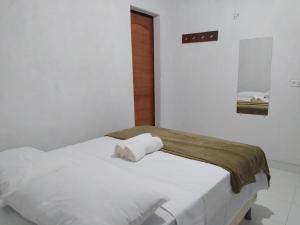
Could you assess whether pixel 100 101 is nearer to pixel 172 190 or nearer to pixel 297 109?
pixel 172 190

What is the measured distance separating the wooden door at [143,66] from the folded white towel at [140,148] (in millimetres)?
1472

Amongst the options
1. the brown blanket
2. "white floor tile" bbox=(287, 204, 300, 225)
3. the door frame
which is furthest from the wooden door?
"white floor tile" bbox=(287, 204, 300, 225)

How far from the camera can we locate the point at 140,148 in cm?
173

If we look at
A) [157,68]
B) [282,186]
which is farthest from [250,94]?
[157,68]

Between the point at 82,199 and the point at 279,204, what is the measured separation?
203cm

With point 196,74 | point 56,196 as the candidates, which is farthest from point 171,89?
point 56,196

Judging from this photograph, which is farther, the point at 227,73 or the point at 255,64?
the point at 227,73

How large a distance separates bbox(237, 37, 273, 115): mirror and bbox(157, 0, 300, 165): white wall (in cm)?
7

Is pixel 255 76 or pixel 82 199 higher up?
pixel 255 76

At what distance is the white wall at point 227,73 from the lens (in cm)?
272

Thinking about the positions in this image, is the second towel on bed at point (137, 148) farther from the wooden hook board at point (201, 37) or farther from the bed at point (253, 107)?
the wooden hook board at point (201, 37)

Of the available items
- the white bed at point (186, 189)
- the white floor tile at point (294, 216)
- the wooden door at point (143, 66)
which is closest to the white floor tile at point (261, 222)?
the white floor tile at point (294, 216)

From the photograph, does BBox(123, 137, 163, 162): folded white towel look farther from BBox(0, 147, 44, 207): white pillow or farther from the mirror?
the mirror

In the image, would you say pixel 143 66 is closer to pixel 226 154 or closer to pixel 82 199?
pixel 226 154
